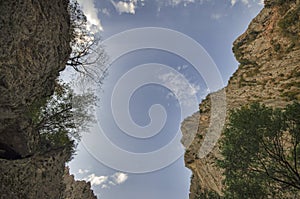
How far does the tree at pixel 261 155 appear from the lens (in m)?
17.2

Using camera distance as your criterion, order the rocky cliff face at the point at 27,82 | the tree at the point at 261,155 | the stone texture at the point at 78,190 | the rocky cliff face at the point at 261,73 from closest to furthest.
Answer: the rocky cliff face at the point at 27,82 → the tree at the point at 261,155 → the rocky cliff face at the point at 261,73 → the stone texture at the point at 78,190

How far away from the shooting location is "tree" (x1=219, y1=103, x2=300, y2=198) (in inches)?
677

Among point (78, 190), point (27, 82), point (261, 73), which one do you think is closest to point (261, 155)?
point (27, 82)

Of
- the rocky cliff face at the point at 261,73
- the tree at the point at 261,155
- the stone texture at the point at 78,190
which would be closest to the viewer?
the tree at the point at 261,155

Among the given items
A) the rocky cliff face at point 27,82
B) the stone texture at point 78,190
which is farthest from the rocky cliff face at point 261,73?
the stone texture at point 78,190

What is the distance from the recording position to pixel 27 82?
16281 millimetres

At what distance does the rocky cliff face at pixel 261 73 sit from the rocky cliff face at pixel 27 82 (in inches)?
751

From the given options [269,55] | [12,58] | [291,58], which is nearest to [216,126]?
[291,58]

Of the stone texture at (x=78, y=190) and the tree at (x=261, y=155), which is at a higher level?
the stone texture at (x=78, y=190)

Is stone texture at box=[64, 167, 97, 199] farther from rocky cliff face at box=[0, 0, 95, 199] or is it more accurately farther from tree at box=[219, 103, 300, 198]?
tree at box=[219, 103, 300, 198]

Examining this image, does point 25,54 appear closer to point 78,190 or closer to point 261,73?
point 261,73

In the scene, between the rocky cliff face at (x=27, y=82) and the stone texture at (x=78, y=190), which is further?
the stone texture at (x=78, y=190)

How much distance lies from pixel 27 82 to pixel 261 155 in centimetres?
1900

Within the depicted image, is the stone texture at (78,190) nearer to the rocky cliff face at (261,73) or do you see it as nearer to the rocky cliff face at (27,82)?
the rocky cliff face at (261,73)
